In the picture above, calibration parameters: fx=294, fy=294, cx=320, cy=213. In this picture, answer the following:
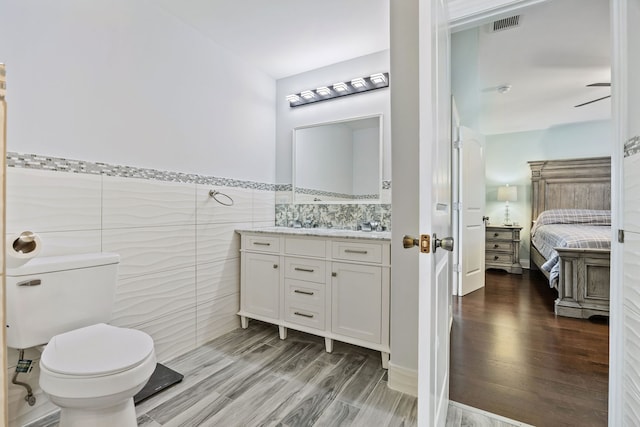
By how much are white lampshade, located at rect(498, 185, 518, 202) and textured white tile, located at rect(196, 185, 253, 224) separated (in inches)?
174

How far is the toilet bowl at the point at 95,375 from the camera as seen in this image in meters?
1.03

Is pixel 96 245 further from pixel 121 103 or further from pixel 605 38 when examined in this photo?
pixel 605 38

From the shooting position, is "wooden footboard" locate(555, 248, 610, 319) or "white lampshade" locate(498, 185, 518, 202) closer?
"wooden footboard" locate(555, 248, 610, 319)

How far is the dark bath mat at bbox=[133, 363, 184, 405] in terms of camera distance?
155 centimetres

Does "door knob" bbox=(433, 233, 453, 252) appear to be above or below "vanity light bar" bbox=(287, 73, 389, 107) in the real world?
below

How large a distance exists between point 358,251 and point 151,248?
1.33m

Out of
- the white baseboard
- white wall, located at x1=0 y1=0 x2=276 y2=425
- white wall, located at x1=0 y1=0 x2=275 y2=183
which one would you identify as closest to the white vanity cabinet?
the white baseboard

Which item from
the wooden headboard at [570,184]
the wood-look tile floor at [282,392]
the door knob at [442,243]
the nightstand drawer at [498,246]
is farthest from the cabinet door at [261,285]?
Result: the wooden headboard at [570,184]

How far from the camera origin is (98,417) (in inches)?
44.1

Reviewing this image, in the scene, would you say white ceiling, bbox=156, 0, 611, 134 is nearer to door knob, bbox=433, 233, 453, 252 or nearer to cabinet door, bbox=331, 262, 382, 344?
door knob, bbox=433, 233, 453, 252

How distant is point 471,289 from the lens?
141 inches

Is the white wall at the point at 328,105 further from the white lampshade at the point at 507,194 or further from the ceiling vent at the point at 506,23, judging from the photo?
the white lampshade at the point at 507,194

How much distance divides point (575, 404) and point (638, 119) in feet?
4.68

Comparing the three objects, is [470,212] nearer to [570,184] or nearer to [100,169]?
[570,184]
